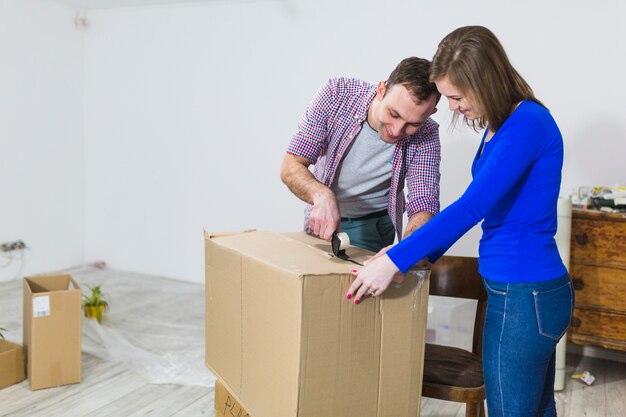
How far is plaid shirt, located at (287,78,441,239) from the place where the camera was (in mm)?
1764

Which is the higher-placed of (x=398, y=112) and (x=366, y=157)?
(x=398, y=112)

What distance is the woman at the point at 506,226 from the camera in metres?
1.16

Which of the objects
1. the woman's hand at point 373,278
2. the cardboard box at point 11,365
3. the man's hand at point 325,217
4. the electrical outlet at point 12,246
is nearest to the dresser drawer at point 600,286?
the man's hand at point 325,217

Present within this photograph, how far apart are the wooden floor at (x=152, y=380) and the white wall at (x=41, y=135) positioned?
82 cm

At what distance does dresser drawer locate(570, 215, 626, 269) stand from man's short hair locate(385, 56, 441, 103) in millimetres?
1396

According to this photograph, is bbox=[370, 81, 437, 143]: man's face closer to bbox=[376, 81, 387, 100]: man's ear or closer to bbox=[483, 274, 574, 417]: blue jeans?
bbox=[376, 81, 387, 100]: man's ear

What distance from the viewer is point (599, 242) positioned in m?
2.61

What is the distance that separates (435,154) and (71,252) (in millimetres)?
3804

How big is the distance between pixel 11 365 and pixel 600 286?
251 cm

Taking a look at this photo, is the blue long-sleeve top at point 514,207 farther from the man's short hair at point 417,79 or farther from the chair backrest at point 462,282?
the chair backrest at point 462,282

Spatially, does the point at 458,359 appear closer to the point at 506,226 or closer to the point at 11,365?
the point at 506,226

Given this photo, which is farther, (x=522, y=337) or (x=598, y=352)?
(x=598, y=352)

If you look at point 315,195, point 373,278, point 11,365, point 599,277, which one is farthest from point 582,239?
point 11,365

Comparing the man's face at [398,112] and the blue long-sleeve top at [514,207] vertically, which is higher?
the man's face at [398,112]
